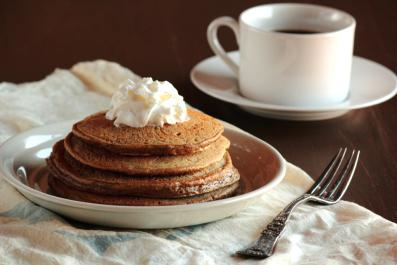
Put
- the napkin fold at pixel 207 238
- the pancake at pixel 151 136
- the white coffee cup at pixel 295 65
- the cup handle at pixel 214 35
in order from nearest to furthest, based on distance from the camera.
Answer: the napkin fold at pixel 207 238, the pancake at pixel 151 136, the white coffee cup at pixel 295 65, the cup handle at pixel 214 35

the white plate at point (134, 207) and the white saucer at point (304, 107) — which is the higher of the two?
the white plate at point (134, 207)

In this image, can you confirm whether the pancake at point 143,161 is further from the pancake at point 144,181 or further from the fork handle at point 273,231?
the fork handle at point 273,231

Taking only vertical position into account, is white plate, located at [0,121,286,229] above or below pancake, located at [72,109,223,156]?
below

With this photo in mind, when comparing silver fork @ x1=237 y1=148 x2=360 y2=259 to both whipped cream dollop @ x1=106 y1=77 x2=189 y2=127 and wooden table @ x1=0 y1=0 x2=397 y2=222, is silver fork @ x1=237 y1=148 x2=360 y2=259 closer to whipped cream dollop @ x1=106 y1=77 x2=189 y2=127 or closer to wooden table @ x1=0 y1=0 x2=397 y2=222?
wooden table @ x1=0 y1=0 x2=397 y2=222

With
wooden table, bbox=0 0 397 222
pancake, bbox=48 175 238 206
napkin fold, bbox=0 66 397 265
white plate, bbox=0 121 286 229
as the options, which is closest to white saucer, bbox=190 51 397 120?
wooden table, bbox=0 0 397 222

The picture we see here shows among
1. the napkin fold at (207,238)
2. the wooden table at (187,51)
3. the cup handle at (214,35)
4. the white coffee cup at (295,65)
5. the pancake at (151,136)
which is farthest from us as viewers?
the cup handle at (214,35)

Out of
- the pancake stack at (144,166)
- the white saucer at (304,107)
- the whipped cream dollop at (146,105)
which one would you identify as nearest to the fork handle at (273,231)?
the pancake stack at (144,166)

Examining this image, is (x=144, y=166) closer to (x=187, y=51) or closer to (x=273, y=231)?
(x=273, y=231)

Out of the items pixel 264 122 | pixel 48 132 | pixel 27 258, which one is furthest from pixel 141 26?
pixel 27 258
